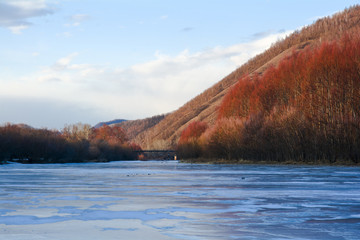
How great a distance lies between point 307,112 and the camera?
57.6 m

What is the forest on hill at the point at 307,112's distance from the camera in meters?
51.7

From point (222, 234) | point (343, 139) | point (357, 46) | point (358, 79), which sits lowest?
point (222, 234)

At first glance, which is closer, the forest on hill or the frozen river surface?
the frozen river surface

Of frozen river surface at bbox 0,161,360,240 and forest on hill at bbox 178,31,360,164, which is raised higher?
forest on hill at bbox 178,31,360,164

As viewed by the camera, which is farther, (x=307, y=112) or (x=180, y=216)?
(x=307, y=112)

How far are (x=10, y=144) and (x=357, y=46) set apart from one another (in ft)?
210

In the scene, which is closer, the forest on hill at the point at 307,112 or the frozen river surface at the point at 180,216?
the frozen river surface at the point at 180,216

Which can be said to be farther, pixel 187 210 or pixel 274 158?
pixel 274 158

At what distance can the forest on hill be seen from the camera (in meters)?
51.7

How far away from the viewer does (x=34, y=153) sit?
98375 mm

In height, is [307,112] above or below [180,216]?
above

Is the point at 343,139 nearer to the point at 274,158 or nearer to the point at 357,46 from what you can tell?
the point at 357,46

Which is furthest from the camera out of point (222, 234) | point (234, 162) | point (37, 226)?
point (234, 162)

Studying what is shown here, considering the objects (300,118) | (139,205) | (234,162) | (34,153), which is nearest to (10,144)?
(34,153)
